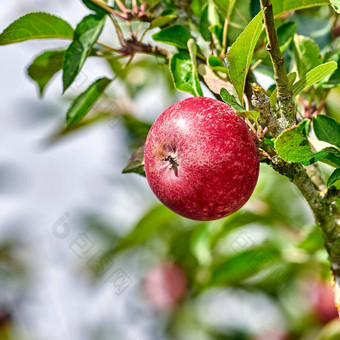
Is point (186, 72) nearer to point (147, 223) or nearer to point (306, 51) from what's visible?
point (306, 51)

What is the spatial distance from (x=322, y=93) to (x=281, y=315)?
1337 millimetres

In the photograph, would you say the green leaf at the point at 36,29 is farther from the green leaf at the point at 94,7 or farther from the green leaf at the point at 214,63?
the green leaf at the point at 214,63

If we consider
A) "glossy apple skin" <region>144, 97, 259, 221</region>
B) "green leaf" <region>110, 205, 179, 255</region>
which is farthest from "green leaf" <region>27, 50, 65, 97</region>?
"green leaf" <region>110, 205, 179, 255</region>

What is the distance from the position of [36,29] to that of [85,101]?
23 cm

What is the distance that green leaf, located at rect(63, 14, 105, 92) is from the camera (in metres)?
1.18

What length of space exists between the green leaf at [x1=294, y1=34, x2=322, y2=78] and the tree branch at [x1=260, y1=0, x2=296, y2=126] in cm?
34

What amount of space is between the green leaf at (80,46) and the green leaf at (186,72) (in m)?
0.21


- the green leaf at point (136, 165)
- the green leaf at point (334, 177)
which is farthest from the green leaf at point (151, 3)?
the green leaf at point (334, 177)

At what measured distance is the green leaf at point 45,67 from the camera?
1.38 metres

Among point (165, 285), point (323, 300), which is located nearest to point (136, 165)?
point (323, 300)

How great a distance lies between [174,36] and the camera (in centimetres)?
115

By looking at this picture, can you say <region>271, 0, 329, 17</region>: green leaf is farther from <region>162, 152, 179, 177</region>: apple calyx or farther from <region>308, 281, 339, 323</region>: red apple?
<region>308, 281, 339, 323</region>: red apple

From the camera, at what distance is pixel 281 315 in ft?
7.64

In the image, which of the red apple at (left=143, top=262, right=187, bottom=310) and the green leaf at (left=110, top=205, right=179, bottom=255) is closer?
the green leaf at (left=110, top=205, right=179, bottom=255)
